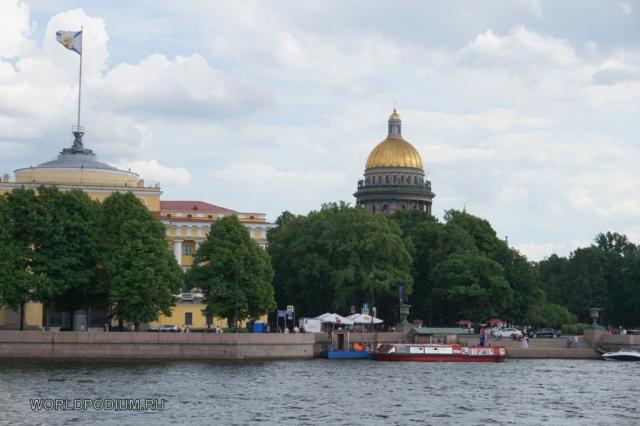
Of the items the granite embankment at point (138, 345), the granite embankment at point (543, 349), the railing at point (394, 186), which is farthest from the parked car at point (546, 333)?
the railing at point (394, 186)

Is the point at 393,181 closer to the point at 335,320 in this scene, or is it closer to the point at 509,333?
the point at 509,333

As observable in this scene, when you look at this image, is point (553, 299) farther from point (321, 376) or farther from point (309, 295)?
point (321, 376)

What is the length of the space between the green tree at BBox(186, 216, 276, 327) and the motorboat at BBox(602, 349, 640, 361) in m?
26.0

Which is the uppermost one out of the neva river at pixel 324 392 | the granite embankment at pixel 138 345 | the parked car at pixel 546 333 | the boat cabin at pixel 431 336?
the parked car at pixel 546 333

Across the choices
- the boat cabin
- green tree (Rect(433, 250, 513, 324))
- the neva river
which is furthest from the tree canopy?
green tree (Rect(433, 250, 513, 324))

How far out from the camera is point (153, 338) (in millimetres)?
84250

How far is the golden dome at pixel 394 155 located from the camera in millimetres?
185250

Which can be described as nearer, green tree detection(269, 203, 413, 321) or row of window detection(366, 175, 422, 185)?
green tree detection(269, 203, 413, 321)

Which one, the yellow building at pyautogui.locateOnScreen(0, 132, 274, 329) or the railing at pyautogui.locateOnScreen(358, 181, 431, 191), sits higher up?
the railing at pyautogui.locateOnScreen(358, 181, 431, 191)

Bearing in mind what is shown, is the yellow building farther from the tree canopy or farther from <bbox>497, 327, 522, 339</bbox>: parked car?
<bbox>497, 327, 522, 339</bbox>: parked car

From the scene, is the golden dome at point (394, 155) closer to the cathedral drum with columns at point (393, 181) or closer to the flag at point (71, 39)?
the cathedral drum with columns at point (393, 181)

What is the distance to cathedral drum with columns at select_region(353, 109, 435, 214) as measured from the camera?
601 ft

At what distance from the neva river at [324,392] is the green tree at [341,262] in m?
22.2

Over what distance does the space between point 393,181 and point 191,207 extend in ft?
220
